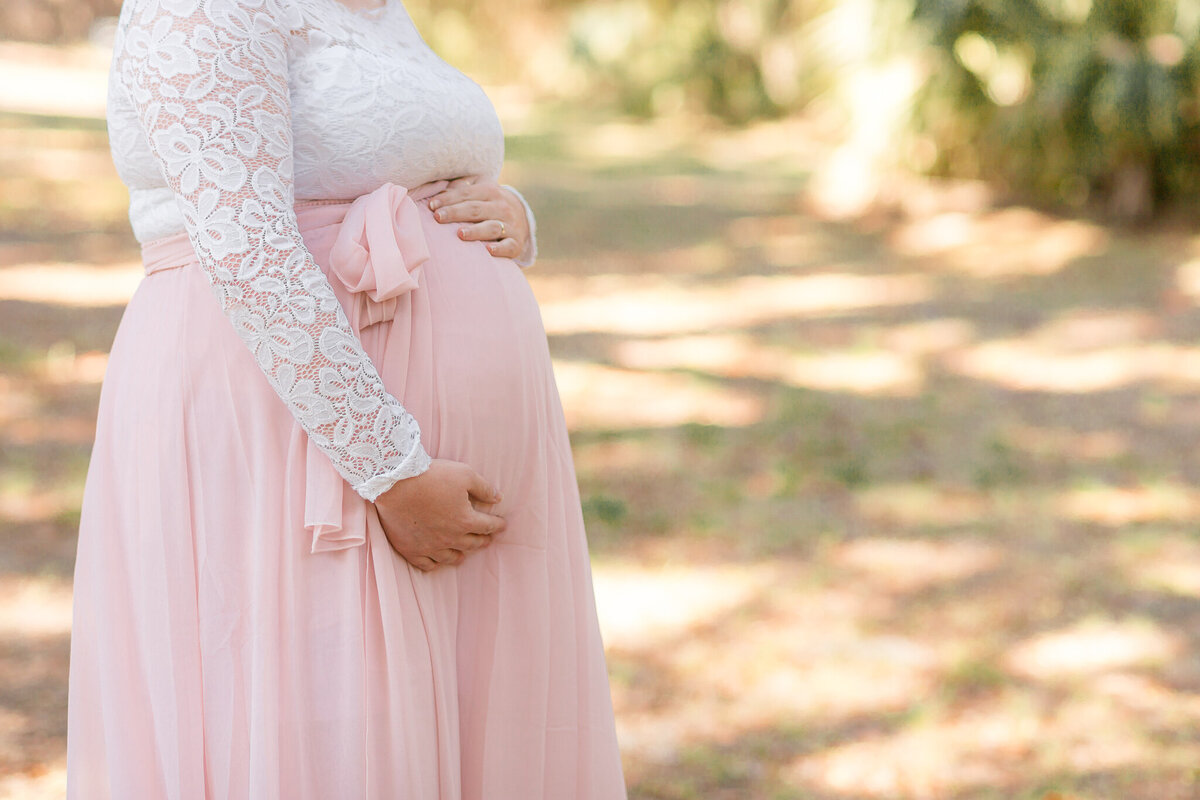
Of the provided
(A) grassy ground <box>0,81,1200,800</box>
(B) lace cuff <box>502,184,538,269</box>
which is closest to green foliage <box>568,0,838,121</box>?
(A) grassy ground <box>0,81,1200,800</box>

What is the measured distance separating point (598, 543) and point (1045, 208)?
6.45 meters

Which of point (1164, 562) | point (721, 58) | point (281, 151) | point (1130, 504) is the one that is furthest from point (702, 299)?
point (721, 58)

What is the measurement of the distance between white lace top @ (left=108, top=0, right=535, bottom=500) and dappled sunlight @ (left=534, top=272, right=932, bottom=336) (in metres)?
5.05

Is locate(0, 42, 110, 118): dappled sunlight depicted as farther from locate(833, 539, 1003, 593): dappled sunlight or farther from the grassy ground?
locate(833, 539, 1003, 593): dappled sunlight

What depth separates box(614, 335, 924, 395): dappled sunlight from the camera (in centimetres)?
578

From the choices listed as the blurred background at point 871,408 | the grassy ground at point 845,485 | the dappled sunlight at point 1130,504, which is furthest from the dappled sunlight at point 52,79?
the dappled sunlight at point 1130,504

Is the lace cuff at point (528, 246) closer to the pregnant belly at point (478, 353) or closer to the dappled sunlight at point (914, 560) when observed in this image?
the pregnant belly at point (478, 353)

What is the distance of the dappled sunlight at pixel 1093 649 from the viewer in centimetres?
326

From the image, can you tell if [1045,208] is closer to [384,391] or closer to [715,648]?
[715,648]

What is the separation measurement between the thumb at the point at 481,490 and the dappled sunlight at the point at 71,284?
523cm

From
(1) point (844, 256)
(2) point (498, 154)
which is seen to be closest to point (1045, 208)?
(1) point (844, 256)

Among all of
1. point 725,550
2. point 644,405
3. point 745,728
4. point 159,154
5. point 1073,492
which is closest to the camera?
point 159,154

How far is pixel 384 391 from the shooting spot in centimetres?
139

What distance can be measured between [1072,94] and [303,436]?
25.9ft
